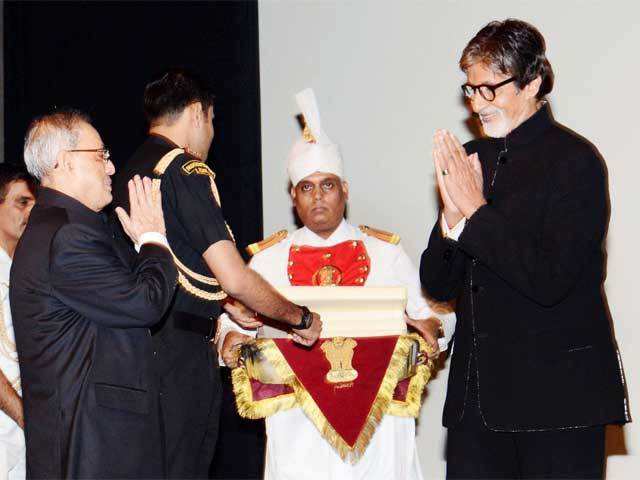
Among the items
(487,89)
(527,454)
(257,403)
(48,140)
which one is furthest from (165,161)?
(527,454)

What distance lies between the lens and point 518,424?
2.47 metres

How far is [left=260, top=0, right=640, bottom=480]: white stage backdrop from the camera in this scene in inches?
150

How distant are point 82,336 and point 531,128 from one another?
4.61 ft

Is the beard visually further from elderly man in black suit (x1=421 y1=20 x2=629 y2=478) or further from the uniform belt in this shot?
the uniform belt

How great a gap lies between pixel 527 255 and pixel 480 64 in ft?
1.99

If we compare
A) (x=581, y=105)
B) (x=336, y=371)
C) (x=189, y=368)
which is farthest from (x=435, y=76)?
(x=189, y=368)

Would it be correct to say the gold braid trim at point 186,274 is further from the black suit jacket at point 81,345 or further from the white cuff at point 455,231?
the white cuff at point 455,231

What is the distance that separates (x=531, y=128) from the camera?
2648 millimetres

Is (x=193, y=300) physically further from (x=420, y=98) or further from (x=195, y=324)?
(x=420, y=98)

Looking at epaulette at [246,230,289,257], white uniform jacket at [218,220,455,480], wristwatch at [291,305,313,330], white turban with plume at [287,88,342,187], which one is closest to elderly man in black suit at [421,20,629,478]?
wristwatch at [291,305,313,330]

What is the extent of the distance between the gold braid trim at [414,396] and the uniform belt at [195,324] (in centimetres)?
81

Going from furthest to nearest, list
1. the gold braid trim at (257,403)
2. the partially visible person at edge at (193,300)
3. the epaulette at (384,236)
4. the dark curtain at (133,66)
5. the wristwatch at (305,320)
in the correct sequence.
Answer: the dark curtain at (133,66), the epaulette at (384,236), the gold braid trim at (257,403), the wristwatch at (305,320), the partially visible person at edge at (193,300)

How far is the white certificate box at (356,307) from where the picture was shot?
339 cm

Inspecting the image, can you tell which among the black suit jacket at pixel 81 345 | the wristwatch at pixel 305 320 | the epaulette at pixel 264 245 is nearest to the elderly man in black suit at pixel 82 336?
the black suit jacket at pixel 81 345
